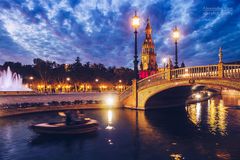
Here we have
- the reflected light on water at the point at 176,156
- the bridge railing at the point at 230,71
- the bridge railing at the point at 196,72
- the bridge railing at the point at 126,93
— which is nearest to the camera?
the reflected light on water at the point at 176,156

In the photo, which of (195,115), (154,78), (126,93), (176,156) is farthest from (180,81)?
(176,156)

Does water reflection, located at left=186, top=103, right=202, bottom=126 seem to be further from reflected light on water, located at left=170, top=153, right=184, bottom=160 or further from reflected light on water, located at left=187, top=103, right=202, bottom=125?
reflected light on water, located at left=170, top=153, right=184, bottom=160

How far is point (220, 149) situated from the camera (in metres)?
16.8

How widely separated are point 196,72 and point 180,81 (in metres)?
2.74

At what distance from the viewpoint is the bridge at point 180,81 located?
24422 millimetres

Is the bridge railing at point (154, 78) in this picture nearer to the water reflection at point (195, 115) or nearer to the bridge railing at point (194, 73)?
the bridge railing at point (194, 73)

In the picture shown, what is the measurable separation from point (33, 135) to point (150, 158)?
39.4 feet

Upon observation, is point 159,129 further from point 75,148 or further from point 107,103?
point 107,103

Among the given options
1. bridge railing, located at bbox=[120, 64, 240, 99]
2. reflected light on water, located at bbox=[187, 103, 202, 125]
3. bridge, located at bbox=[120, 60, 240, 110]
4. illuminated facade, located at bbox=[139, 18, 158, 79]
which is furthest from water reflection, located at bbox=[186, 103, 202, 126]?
illuminated facade, located at bbox=[139, 18, 158, 79]

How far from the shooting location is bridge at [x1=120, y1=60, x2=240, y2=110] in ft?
80.1

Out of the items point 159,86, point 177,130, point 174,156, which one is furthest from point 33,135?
point 159,86

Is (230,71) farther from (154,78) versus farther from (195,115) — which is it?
(154,78)

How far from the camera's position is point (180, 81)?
30.6 meters

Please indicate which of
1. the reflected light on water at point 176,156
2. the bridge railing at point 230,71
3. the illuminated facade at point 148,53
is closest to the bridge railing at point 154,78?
the bridge railing at point 230,71
